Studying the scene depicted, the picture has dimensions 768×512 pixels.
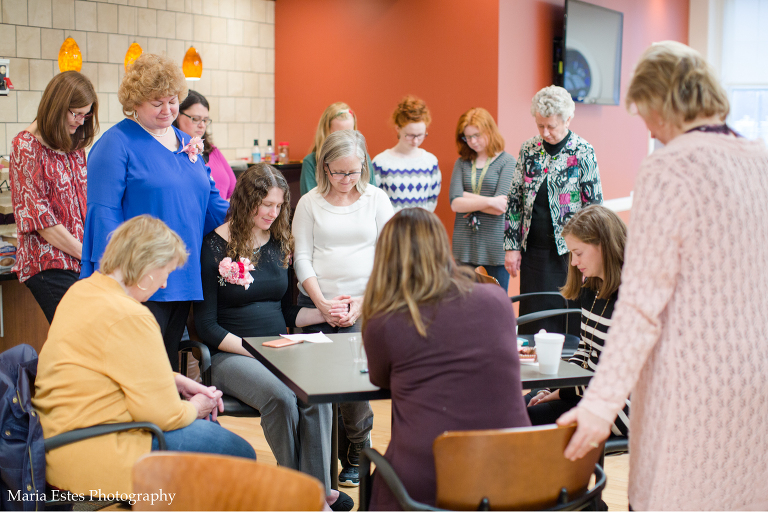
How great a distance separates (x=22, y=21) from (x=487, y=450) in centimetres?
482

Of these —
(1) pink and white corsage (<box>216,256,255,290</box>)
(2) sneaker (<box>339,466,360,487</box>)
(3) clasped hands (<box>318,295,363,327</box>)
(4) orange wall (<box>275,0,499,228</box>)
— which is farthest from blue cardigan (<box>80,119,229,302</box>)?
(4) orange wall (<box>275,0,499,228</box>)

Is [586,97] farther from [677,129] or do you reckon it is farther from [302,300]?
[677,129]

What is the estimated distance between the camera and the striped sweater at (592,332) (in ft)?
7.53

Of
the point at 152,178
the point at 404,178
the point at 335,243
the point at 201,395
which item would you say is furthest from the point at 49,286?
the point at 404,178

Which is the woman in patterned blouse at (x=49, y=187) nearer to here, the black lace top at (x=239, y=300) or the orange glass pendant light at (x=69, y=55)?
the black lace top at (x=239, y=300)

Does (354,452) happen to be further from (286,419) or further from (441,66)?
(441,66)

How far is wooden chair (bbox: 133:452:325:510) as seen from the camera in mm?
1234

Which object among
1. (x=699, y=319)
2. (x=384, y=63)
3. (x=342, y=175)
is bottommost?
(x=699, y=319)

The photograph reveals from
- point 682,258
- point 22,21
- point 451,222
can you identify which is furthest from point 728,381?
point 22,21

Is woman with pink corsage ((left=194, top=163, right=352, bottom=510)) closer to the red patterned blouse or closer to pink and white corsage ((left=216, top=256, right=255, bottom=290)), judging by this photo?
pink and white corsage ((left=216, top=256, right=255, bottom=290))

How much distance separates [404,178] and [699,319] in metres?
2.87

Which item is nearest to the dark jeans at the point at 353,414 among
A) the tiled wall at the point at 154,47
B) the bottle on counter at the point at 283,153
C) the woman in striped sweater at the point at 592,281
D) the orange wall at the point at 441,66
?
the woman in striped sweater at the point at 592,281

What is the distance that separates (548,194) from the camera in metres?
3.54

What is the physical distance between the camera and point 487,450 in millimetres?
1423
